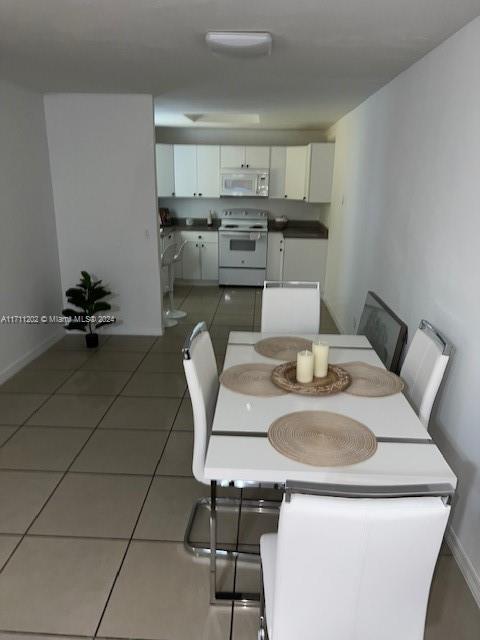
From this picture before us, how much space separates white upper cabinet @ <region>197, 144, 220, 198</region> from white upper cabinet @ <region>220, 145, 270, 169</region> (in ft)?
0.32

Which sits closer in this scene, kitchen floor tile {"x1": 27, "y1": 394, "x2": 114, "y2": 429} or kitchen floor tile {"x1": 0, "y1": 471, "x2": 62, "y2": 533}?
kitchen floor tile {"x1": 0, "y1": 471, "x2": 62, "y2": 533}

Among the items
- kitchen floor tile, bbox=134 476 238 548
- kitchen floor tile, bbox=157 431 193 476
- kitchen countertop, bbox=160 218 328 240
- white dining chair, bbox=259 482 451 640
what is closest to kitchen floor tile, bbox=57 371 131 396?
kitchen floor tile, bbox=157 431 193 476

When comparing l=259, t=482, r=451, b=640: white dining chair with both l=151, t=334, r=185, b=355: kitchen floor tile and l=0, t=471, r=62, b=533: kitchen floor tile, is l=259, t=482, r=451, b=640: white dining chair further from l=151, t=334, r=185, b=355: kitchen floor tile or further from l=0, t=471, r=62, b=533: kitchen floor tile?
l=151, t=334, r=185, b=355: kitchen floor tile

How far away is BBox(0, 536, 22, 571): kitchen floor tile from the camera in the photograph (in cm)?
191

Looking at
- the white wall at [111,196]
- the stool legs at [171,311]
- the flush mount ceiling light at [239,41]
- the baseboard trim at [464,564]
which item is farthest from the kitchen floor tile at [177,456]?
the stool legs at [171,311]

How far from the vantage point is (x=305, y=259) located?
6.29 m

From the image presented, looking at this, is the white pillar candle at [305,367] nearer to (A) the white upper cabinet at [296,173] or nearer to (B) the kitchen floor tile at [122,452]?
(B) the kitchen floor tile at [122,452]

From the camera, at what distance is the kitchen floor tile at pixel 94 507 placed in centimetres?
207

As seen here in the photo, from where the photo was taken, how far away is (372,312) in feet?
10.7

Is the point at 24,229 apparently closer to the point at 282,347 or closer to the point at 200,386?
the point at 282,347

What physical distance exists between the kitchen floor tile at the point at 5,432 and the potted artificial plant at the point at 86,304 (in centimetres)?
147

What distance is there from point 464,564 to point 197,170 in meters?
5.78

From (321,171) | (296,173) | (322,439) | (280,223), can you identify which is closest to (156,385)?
(322,439)

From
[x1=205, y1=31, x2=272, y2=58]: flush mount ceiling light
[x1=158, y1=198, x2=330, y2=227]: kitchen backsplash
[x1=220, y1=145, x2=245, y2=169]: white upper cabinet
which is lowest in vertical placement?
[x1=158, y1=198, x2=330, y2=227]: kitchen backsplash
